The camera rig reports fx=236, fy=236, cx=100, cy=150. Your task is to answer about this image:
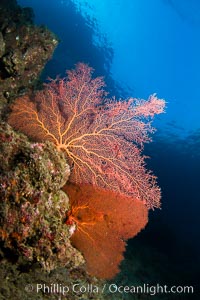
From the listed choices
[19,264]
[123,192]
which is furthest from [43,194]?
[123,192]

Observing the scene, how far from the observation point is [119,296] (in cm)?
851

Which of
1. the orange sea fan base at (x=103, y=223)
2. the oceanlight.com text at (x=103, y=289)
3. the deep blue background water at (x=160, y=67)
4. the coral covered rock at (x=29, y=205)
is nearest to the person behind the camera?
the coral covered rock at (x=29, y=205)

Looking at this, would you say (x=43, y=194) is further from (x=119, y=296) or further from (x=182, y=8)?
(x=182, y=8)

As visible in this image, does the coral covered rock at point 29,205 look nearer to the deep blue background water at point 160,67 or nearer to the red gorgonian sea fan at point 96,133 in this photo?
the red gorgonian sea fan at point 96,133

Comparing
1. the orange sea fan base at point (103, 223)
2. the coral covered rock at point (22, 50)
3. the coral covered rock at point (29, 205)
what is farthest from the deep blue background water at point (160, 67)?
the coral covered rock at point (29, 205)

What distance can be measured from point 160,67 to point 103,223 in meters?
29.9

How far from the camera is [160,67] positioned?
31359 millimetres

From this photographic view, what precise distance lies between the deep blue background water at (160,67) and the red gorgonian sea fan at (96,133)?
14.0 meters

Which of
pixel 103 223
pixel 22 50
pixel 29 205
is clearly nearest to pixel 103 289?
pixel 103 223

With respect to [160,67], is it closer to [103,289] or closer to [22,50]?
[22,50]

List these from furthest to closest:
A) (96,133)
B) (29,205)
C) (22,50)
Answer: (22,50)
(96,133)
(29,205)

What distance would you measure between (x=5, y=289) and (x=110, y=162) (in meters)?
3.10

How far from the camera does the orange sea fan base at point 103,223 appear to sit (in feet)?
17.4

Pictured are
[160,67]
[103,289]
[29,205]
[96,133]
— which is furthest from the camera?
[160,67]
